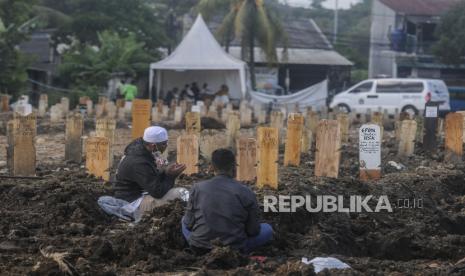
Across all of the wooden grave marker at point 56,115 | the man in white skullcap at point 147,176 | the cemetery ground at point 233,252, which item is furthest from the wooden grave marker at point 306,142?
the wooden grave marker at point 56,115

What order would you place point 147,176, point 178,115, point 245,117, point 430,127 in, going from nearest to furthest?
point 147,176 < point 430,127 < point 178,115 < point 245,117

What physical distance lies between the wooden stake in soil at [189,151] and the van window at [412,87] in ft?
82.0

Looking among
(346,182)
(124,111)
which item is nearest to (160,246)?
(346,182)

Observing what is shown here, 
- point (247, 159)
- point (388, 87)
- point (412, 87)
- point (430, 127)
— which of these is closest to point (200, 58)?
point (388, 87)

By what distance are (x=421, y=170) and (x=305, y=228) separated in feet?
17.0

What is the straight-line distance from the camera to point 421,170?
14.4 meters

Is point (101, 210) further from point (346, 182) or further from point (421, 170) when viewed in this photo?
point (421, 170)

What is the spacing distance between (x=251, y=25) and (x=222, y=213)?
34.0 meters

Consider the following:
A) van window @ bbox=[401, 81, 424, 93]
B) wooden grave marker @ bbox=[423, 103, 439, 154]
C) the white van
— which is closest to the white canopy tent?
the white van

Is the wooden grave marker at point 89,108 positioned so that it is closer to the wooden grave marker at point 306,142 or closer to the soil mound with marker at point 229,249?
the wooden grave marker at point 306,142

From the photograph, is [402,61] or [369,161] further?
[402,61]

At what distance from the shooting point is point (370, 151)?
13102 millimetres

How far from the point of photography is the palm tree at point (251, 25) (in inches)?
1612

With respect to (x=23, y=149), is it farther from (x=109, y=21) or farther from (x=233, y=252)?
(x=109, y=21)
